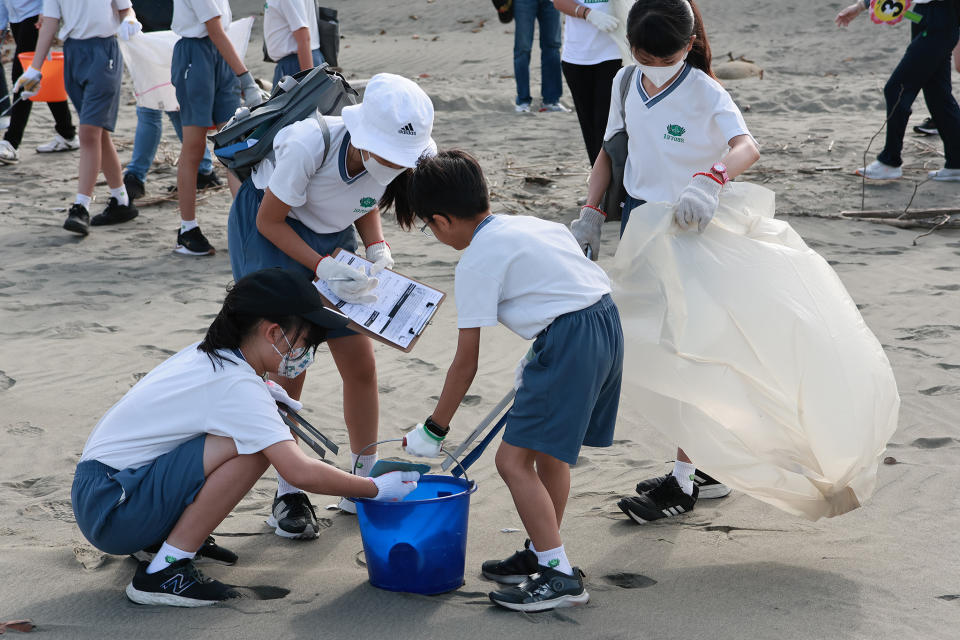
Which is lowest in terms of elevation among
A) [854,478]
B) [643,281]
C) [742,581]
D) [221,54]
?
[742,581]

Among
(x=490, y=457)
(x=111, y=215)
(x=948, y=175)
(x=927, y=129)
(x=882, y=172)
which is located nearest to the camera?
(x=490, y=457)

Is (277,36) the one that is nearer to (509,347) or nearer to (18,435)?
(509,347)

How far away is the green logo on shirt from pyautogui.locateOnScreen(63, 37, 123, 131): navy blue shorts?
4179mm

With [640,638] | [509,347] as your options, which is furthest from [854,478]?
[509,347]

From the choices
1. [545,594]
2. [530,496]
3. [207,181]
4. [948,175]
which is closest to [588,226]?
[530,496]

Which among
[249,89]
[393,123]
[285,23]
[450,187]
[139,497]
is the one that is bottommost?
[139,497]

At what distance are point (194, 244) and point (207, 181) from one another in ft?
5.11

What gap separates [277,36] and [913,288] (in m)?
3.90

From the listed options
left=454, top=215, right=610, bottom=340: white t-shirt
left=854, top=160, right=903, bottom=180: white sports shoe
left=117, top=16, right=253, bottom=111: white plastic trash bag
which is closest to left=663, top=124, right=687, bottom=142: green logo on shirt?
left=454, top=215, right=610, bottom=340: white t-shirt

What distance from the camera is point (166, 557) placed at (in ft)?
8.21

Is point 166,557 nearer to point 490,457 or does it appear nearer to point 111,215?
point 490,457

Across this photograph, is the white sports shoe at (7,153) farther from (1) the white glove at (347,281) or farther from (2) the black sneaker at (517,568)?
(2) the black sneaker at (517,568)

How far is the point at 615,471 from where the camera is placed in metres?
3.56

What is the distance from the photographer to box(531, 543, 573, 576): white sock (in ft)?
8.39
